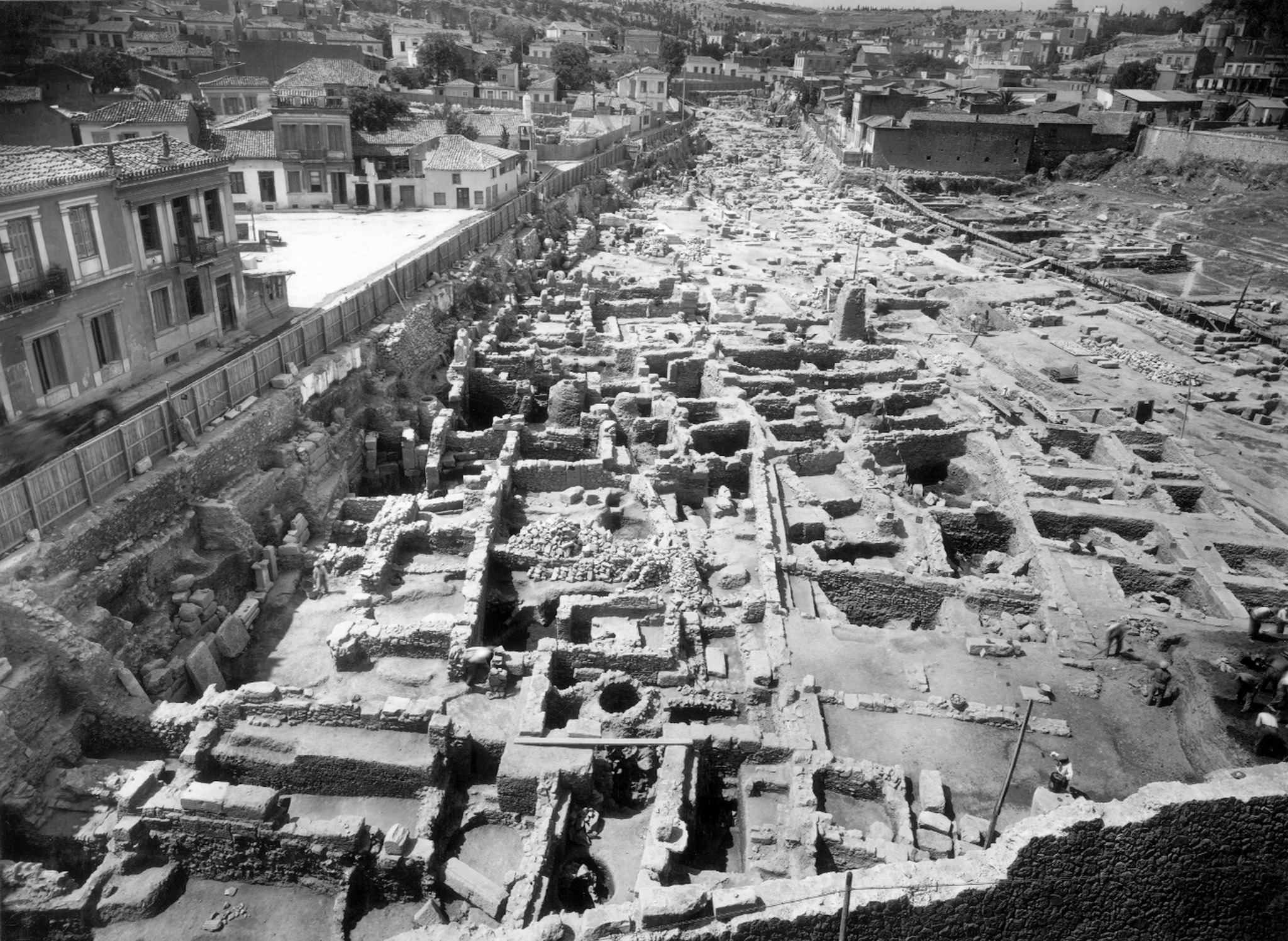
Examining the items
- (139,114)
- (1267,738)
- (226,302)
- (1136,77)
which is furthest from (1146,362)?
(1136,77)

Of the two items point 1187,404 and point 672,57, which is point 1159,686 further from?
point 672,57

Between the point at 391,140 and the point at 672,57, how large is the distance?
117 metres

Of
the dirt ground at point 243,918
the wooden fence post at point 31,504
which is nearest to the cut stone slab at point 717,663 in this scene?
the dirt ground at point 243,918

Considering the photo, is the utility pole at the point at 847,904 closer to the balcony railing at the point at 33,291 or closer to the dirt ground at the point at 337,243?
the balcony railing at the point at 33,291

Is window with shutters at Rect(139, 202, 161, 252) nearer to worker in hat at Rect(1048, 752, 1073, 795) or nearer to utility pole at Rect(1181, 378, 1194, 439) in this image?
worker in hat at Rect(1048, 752, 1073, 795)

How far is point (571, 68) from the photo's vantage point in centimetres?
10931

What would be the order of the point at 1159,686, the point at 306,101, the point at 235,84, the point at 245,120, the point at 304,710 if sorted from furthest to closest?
1. the point at 235,84
2. the point at 245,120
3. the point at 306,101
4. the point at 1159,686
5. the point at 304,710

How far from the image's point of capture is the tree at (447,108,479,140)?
202ft

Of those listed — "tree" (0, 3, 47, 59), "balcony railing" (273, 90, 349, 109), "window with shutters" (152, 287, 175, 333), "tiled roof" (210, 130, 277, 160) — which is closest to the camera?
"window with shutters" (152, 287, 175, 333)

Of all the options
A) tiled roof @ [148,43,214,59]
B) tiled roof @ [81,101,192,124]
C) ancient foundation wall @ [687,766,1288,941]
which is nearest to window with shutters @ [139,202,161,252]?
tiled roof @ [81,101,192,124]

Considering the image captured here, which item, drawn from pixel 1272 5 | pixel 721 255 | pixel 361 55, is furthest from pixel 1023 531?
pixel 1272 5

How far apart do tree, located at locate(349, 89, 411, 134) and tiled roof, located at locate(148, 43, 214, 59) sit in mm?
21006

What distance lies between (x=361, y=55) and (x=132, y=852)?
9302 centimetres

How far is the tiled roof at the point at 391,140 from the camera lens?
48.0 metres
